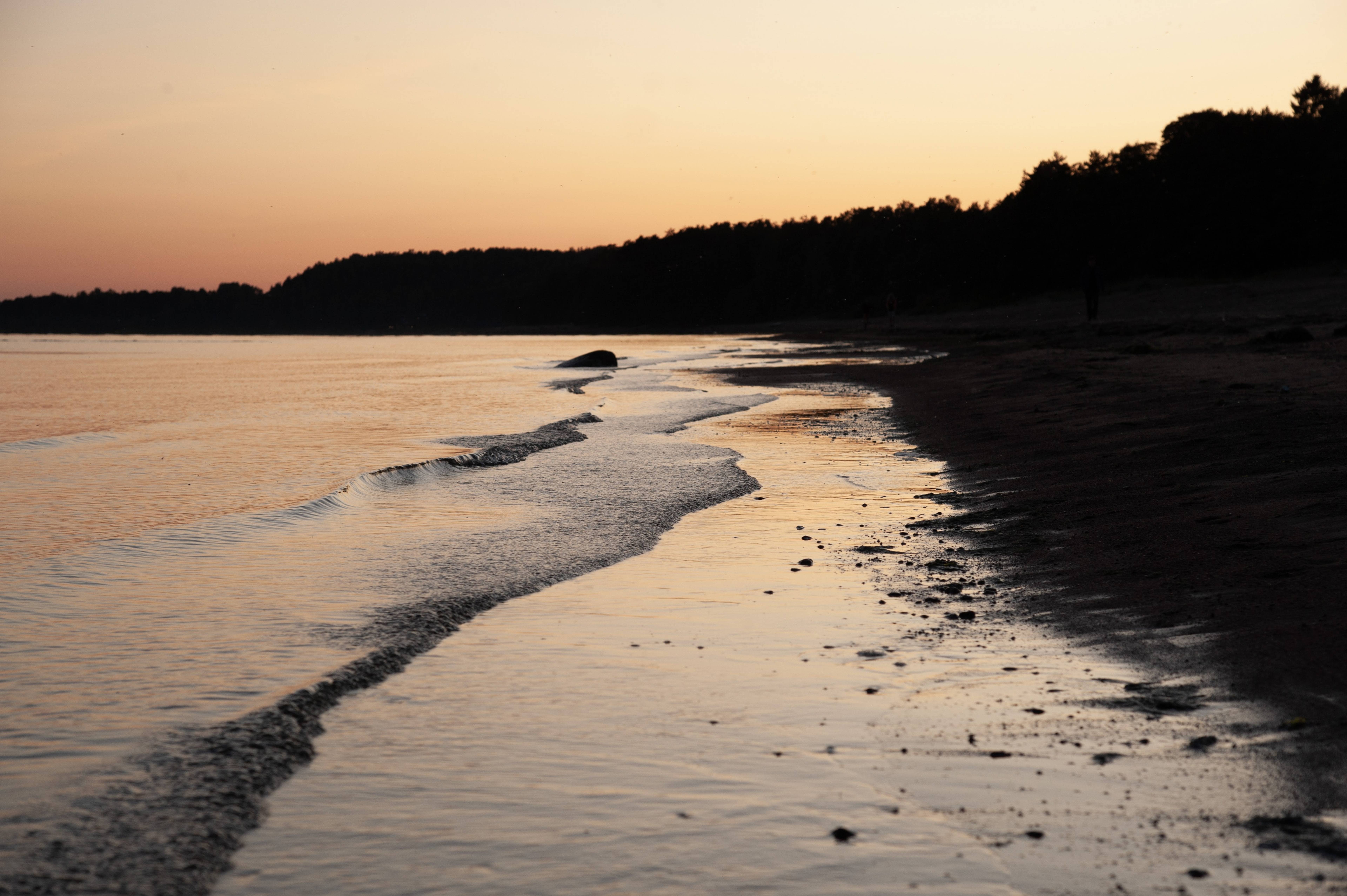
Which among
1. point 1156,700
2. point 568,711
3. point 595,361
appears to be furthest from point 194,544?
point 595,361

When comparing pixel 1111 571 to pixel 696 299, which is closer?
pixel 1111 571

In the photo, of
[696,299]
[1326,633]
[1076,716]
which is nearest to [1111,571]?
[1326,633]

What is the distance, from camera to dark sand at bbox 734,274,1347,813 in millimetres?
4574

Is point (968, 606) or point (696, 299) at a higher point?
point (696, 299)

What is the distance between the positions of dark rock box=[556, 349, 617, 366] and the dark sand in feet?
72.3

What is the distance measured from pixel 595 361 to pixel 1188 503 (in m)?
34.6

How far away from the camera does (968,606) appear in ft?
19.6

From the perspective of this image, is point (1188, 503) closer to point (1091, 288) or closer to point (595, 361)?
point (1091, 288)

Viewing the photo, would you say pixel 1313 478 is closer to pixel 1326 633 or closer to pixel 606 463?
pixel 1326 633

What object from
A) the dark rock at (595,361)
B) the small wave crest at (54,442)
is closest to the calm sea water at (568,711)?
the small wave crest at (54,442)

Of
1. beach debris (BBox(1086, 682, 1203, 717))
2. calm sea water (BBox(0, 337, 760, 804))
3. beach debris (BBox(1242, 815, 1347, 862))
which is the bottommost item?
beach debris (BBox(1086, 682, 1203, 717))

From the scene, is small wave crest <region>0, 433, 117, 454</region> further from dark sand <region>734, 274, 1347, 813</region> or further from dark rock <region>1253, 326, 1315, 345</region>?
dark rock <region>1253, 326, 1315, 345</region>

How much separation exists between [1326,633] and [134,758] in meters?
5.08

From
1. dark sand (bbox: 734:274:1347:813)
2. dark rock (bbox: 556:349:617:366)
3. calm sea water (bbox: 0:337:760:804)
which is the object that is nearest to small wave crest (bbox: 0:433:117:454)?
calm sea water (bbox: 0:337:760:804)
